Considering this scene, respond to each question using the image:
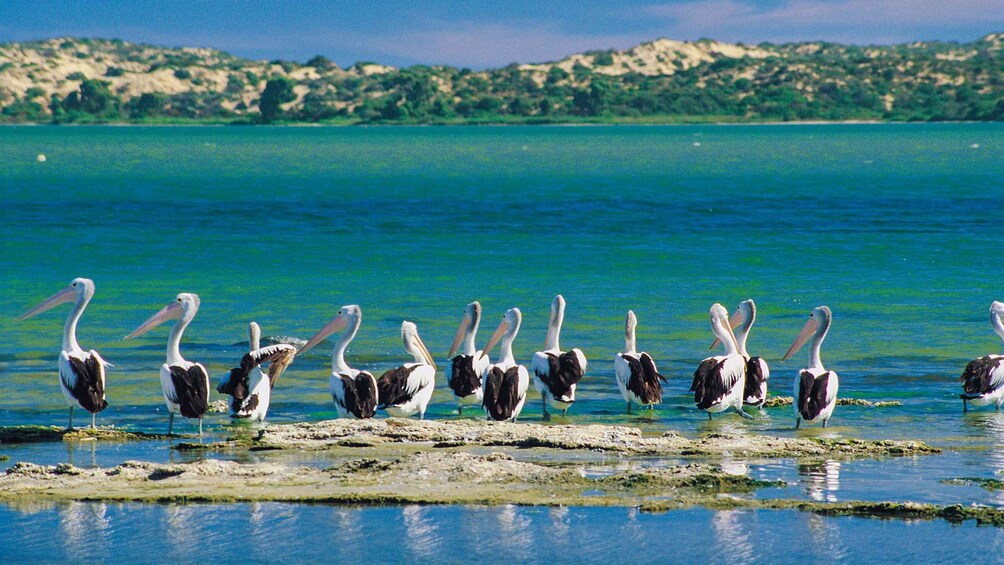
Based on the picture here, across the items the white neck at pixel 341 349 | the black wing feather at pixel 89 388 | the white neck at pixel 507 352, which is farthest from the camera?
the white neck at pixel 507 352

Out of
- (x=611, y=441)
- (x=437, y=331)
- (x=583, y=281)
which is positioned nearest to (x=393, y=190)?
(x=583, y=281)

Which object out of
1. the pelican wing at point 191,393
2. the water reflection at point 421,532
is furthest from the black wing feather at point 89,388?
the water reflection at point 421,532

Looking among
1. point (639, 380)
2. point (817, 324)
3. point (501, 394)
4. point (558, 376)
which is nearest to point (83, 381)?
point (501, 394)

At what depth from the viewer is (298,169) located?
271ft

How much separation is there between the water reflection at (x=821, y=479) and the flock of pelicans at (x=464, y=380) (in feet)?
5.65

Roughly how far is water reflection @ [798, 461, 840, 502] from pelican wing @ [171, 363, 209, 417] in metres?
4.59

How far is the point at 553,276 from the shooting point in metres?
27.2

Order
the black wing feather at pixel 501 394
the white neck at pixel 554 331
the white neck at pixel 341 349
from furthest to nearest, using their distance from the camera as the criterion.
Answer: the white neck at pixel 554 331
the white neck at pixel 341 349
the black wing feather at pixel 501 394

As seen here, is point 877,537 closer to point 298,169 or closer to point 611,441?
point 611,441

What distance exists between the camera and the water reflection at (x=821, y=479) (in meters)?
9.31

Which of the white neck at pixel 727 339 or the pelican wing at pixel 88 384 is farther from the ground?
the white neck at pixel 727 339

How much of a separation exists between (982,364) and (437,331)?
8032 mm

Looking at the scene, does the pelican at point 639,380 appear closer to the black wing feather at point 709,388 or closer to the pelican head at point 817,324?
the black wing feather at point 709,388

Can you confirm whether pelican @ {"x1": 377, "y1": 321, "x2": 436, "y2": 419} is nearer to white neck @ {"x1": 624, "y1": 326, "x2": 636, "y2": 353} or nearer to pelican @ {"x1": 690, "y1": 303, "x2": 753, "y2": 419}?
white neck @ {"x1": 624, "y1": 326, "x2": 636, "y2": 353}
